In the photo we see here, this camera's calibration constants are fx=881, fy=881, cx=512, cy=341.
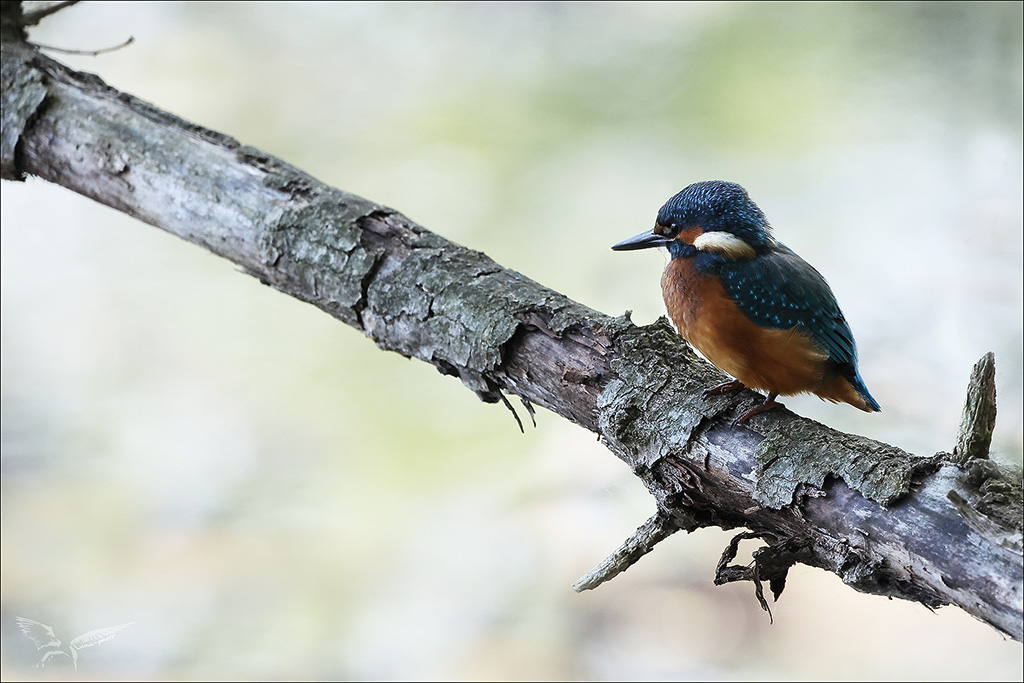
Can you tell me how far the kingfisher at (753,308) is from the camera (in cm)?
137

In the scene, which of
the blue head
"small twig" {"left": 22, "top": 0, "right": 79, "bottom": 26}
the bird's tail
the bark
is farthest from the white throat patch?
"small twig" {"left": 22, "top": 0, "right": 79, "bottom": 26}

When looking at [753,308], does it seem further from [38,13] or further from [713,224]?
[38,13]

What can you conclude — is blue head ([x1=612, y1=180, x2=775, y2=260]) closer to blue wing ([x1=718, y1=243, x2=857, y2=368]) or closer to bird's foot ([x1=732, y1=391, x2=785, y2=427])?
blue wing ([x1=718, y1=243, x2=857, y2=368])

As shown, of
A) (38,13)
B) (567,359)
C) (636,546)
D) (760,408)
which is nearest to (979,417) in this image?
(760,408)

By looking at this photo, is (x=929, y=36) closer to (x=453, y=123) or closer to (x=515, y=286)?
(x=453, y=123)

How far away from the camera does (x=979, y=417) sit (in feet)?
3.67

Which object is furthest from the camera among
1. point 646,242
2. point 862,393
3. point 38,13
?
point 38,13

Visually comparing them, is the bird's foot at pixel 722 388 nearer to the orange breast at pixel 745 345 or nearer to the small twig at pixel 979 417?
the orange breast at pixel 745 345

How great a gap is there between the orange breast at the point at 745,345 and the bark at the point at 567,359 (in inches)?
1.6

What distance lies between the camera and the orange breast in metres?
1.36

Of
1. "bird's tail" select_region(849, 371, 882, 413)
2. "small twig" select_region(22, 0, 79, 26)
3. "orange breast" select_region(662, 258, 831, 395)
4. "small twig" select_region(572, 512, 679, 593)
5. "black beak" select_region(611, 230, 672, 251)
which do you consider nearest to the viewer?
"small twig" select_region(572, 512, 679, 593)

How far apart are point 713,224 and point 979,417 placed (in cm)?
55
